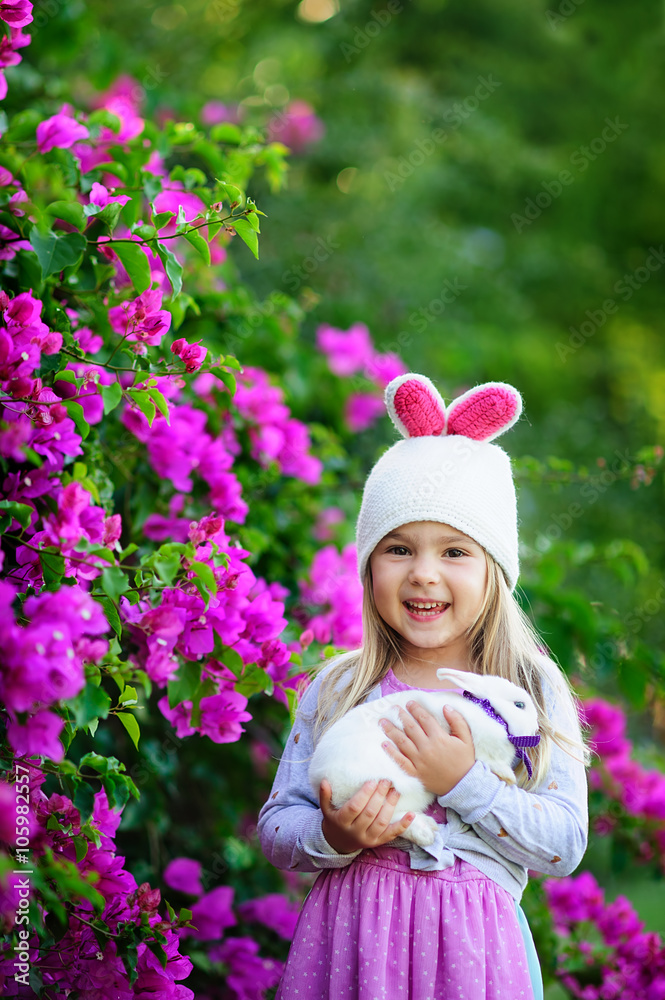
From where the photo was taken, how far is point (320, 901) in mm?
1490

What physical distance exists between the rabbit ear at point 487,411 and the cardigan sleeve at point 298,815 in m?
0.55

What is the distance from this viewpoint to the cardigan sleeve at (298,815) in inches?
57.2

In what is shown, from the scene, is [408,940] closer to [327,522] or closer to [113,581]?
[113,581]

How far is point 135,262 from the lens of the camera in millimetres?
1469

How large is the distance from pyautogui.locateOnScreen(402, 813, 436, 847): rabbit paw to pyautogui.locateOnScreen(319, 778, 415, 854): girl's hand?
0.05 feet

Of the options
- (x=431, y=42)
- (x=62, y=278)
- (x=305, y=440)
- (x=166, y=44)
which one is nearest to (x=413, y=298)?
(x=166, y=44)

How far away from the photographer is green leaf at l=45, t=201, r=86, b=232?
4.78 ft

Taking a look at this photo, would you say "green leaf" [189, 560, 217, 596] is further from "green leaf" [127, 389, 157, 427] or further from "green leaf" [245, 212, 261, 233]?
"green leaf" [245, 212, 261, 233]

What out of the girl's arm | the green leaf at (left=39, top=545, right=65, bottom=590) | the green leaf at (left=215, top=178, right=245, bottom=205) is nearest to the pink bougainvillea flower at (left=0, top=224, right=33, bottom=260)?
the green leaf at (left=215, top=178, right=245, bottom=205)

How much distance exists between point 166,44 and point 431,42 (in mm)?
2559

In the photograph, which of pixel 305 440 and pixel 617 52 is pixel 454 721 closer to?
pixel 305 440

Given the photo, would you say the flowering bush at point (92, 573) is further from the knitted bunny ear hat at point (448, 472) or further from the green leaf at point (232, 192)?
the knitted bunny ear hat at point (448, 472)

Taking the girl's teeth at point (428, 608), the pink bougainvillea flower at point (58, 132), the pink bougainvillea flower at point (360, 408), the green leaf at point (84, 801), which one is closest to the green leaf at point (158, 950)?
the green leaf at point (84, 801)

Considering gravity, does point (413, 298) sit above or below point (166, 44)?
below
